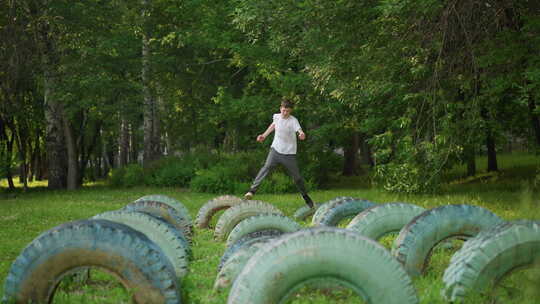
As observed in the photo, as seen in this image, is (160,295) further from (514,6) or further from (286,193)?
(286,193)

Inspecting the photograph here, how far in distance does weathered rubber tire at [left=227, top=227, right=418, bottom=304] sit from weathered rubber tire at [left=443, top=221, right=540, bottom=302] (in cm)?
76

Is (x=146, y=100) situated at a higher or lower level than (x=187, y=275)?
higher

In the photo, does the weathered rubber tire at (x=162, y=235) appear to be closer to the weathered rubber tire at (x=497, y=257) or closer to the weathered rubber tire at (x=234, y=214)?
the weathered rubber tire at (x=234, y=214)

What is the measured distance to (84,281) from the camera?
5930 mm

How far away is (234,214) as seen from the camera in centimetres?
933

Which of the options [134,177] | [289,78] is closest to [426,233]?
[289,78]

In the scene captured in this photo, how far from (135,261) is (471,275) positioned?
248 centimetres

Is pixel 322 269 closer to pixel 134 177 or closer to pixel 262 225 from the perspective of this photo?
pixel 262 225

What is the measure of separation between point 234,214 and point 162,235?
112 inches

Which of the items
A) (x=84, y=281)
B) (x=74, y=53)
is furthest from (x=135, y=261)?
(x=74, y=53)

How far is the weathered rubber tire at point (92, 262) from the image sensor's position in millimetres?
4418

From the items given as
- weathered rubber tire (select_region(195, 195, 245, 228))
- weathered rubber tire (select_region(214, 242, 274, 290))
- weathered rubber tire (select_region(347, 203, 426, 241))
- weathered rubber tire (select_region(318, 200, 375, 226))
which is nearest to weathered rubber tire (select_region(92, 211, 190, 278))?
weathered rubber tire (select_region(214, 242, 274, 290))

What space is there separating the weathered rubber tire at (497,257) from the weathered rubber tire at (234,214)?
16.0 feet

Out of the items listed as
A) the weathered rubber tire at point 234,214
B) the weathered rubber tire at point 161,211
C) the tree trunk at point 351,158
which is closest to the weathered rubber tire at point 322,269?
the weathered rubber tire at point 161,211
